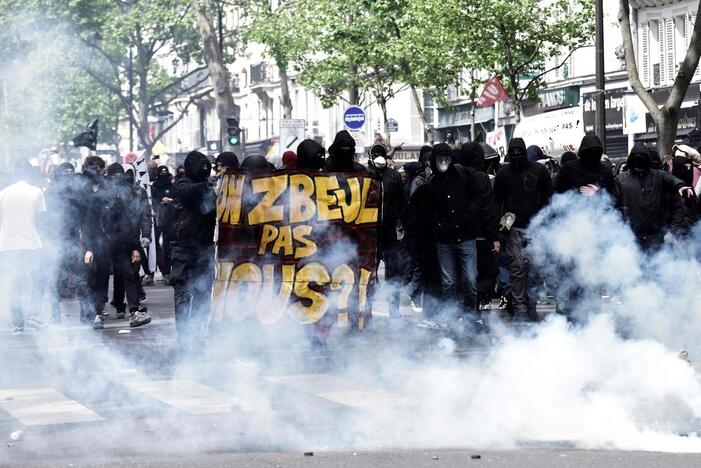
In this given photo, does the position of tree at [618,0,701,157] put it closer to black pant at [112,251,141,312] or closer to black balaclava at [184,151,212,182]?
black pant at [112,251,141,312]

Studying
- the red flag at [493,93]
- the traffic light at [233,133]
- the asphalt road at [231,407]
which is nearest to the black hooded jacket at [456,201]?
the asphalt road at [231,407]

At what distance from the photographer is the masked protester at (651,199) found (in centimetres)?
1192

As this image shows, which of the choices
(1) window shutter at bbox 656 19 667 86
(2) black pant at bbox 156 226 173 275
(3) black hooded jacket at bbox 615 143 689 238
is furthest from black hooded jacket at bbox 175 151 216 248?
(1) window shutter at bbox 656 19 667 86

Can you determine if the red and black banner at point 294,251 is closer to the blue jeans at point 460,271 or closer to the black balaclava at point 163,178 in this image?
the blue jeans at point 460,271

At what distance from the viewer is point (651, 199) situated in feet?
39.5

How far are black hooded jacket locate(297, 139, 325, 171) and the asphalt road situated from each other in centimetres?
126

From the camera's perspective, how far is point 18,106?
1565 cm

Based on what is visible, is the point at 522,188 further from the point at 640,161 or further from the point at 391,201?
the point at 391,201

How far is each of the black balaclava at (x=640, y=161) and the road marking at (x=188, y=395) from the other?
411 centimetres

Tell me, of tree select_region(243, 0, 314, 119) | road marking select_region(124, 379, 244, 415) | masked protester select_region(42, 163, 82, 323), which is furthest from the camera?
tree select_region(243, 0, 314, 119)

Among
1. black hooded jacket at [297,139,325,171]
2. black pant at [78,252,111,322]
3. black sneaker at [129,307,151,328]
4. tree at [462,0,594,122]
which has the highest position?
tree at [462,0,594,122]

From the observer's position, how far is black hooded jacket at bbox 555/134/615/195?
11.4 metres

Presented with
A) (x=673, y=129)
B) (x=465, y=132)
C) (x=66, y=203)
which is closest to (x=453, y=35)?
(x=673, y=129)

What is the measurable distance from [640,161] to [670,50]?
28.4 metres
